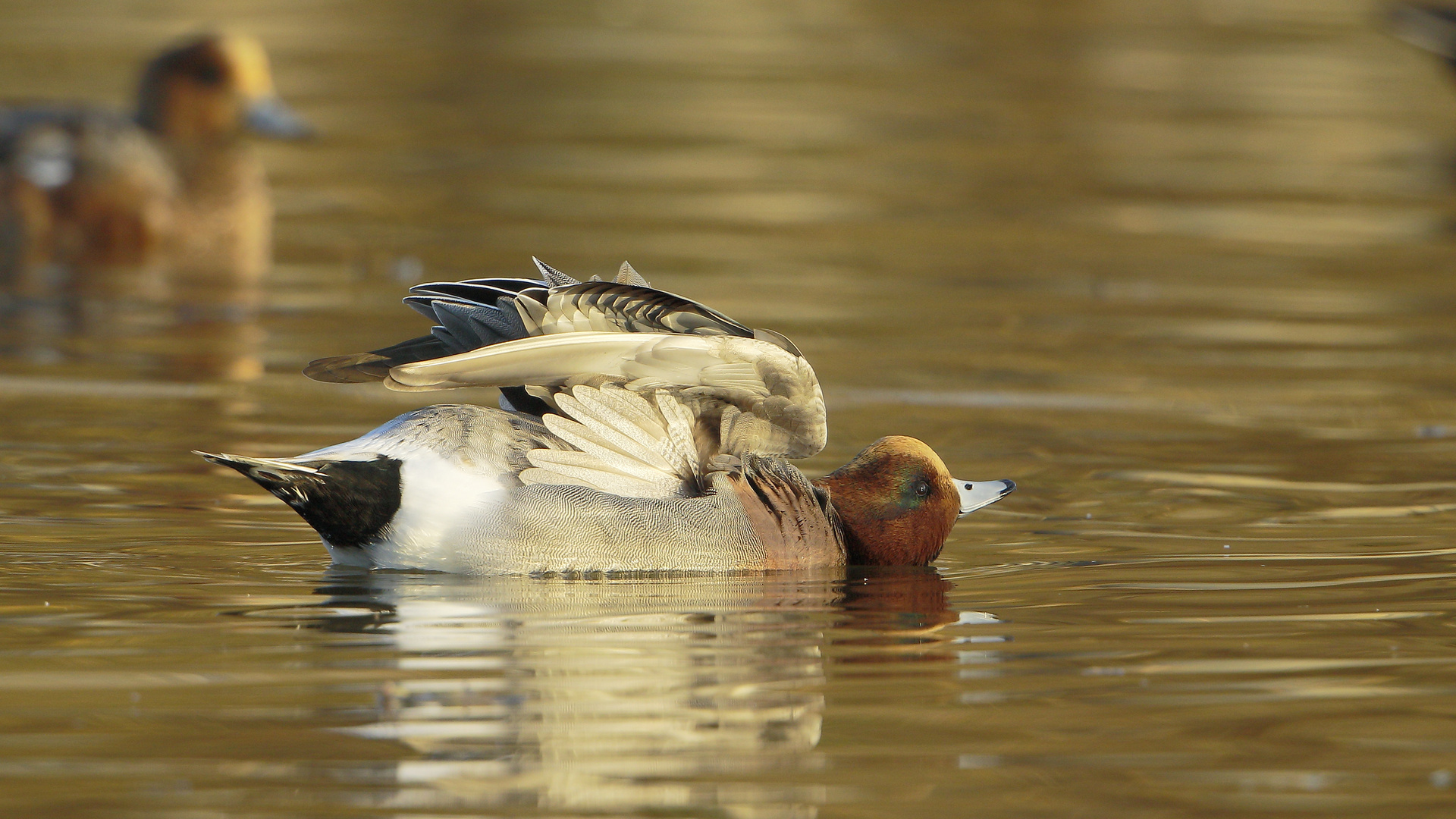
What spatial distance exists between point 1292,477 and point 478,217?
24.8 ft

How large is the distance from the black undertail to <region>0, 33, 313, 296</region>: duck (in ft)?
21.7

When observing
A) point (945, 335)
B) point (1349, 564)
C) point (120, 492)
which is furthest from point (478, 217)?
point (1349, 564)

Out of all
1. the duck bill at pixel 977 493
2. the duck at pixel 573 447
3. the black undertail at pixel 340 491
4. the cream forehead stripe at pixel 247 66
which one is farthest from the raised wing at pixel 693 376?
the cream forehead stripe at pixel 247 66

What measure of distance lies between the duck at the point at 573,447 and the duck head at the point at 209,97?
9.02 metres

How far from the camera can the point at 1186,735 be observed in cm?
485

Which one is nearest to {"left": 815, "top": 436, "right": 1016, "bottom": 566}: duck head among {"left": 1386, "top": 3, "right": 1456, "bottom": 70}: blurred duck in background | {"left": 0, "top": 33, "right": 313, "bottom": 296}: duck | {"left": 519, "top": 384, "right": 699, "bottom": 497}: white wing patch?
{"left": 519, "top": 384, "right": 699, "bottom": 497}: white wing patch

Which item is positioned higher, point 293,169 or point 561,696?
point 293,169

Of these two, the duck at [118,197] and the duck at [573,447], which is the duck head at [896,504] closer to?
the duck at [573,447]

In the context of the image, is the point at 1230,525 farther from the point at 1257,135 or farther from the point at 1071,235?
the point at 1257,135

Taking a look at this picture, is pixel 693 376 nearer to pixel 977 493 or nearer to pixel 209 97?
pixel 977 493

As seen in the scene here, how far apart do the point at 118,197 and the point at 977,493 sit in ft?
25.9

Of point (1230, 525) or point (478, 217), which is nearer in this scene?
point (1230, 525)

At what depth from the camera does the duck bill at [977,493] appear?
22.5 ft

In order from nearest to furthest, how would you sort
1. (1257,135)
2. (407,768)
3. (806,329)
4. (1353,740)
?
1. (407,768)
2. (1353,740)
3. (806,329)
4. (1257,135)
